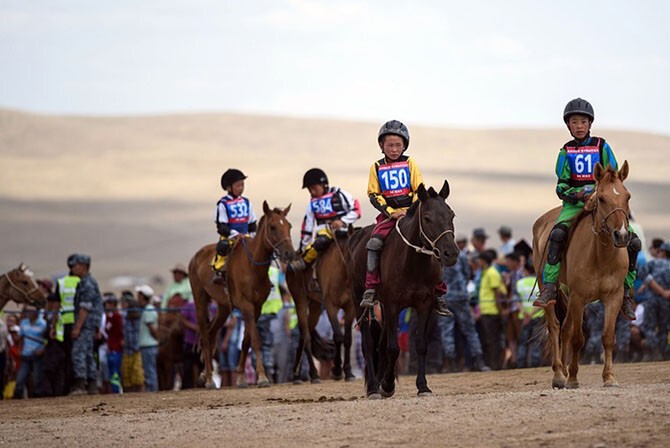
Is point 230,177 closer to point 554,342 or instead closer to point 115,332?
point 115,332

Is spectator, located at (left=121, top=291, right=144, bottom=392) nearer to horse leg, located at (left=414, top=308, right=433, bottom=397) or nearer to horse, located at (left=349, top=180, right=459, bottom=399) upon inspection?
horse, located at (left=349, top=180, right=459, bottom=399)

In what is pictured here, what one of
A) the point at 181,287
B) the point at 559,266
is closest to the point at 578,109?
the point at 559,266

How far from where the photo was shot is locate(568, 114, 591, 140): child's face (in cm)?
1543

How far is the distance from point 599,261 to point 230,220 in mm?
8931

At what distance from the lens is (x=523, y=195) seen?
88.1 metres

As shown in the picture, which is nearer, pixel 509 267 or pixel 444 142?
pixel 509 267

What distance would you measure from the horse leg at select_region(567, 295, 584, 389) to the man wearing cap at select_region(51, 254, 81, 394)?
1097 centimetres

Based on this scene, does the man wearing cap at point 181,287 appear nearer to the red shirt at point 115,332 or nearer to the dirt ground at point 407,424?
the red shirt at point 115,332

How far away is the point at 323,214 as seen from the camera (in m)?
21.5

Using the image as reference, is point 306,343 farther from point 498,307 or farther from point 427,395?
point 427,395

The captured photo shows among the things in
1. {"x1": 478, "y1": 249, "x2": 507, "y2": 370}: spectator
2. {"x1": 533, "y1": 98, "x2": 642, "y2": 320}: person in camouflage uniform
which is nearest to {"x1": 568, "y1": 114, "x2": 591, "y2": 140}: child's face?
{"x1": 533, "y1": 98, "x2": 642, "y2": 320}: person in camouflage uniform

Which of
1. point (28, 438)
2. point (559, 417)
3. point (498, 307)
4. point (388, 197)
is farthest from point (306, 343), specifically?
point (559, 417)

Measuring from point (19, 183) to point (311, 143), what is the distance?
2849 centimetres

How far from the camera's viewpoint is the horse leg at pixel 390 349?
49.0 feet
